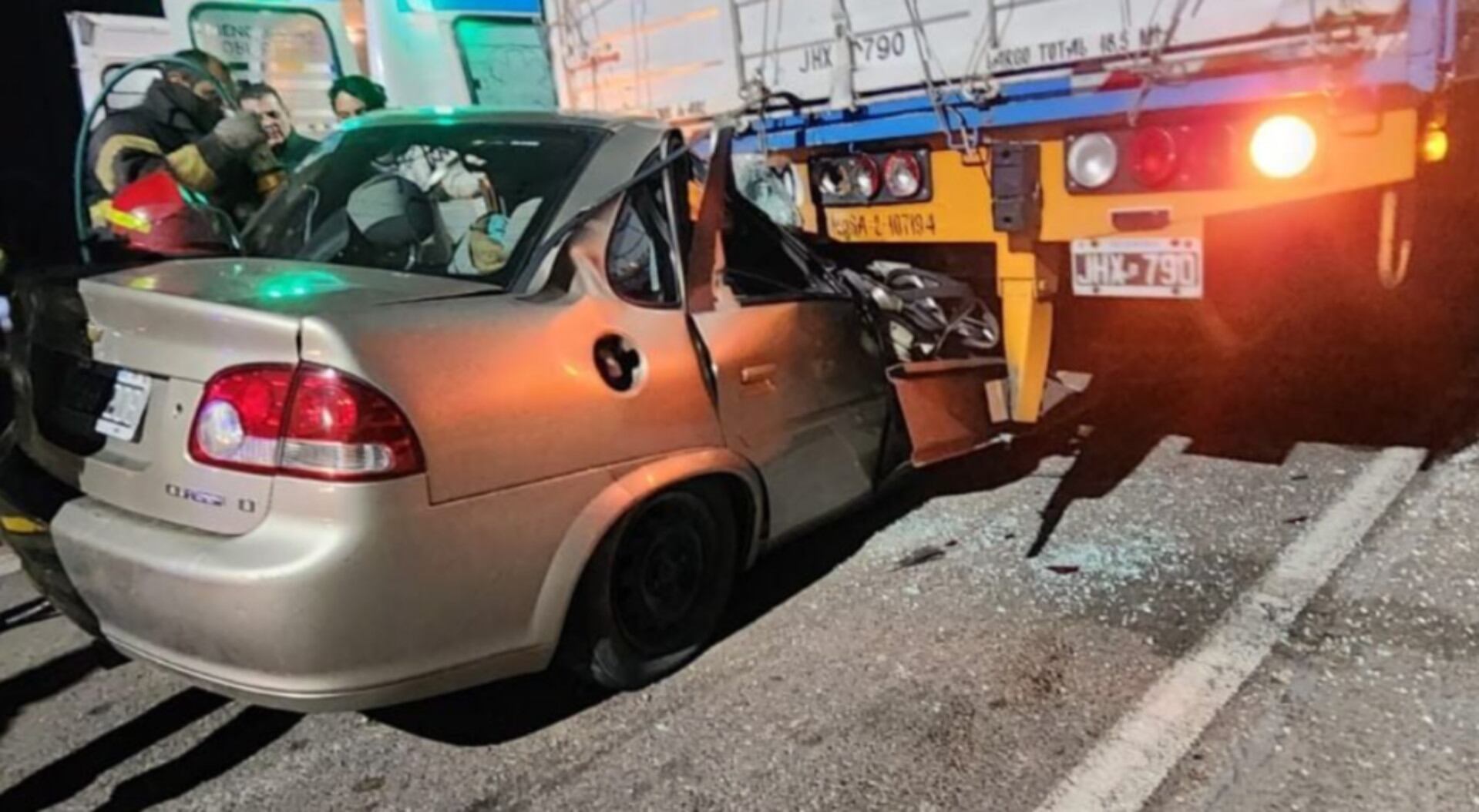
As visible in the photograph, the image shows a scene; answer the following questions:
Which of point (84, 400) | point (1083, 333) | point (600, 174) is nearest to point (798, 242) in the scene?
point (600, 174)

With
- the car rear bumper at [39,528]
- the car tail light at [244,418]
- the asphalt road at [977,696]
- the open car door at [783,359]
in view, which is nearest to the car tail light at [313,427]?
the car tail light at [244,418]

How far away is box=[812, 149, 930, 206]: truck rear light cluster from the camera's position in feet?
14.7

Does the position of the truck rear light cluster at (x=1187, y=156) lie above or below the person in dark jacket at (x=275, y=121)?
below

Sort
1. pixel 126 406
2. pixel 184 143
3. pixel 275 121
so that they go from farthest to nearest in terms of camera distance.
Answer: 1. pixel 275 121
2. pixel 184 143
3. pixel 126 406

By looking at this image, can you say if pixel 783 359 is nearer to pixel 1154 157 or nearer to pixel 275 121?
pixel 1154 157

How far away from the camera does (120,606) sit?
9.43 feet

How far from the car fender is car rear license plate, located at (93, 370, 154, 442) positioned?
100cm

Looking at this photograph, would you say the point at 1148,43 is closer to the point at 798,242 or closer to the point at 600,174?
the point at 798,242

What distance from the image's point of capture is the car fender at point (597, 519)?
121 inches

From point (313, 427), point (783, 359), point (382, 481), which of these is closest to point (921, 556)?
point (783, 359)

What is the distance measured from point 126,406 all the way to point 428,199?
3.38ft

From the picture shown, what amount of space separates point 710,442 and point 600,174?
79 cm

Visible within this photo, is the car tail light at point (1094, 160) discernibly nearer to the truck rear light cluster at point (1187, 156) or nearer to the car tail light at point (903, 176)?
the truck rear light cluster at point (1187, 156)

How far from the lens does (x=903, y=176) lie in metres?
4.52
